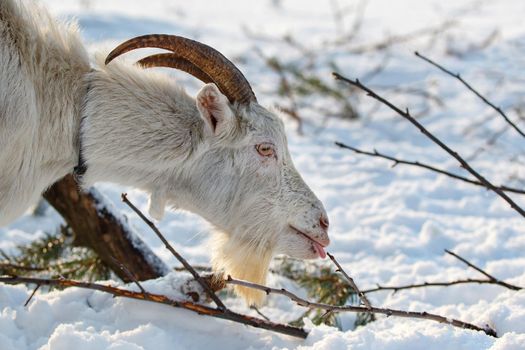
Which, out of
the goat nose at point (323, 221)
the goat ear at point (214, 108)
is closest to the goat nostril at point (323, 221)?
the goat nose at point (323, 221)

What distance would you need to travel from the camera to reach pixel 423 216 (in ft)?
20.4

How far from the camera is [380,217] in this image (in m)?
6.22

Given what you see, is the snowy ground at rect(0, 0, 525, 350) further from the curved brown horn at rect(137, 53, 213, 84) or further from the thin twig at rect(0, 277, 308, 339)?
the curved brown horn at rect(137, 53, 213, 84)

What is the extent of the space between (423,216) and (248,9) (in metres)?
10.1

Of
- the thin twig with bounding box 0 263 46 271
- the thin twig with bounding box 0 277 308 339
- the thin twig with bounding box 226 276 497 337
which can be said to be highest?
the thin twig with bounding box 0 263 46 271

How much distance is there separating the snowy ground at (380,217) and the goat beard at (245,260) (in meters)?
0.20

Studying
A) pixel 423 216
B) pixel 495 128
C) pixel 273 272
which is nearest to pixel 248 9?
pixel 495 128

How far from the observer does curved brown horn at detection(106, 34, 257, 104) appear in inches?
146

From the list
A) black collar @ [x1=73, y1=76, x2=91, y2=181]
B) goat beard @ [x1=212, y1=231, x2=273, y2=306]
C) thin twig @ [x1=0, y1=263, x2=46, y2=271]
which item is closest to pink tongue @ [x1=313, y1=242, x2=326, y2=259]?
goat beard @ [x1=212, y1=231, x2=273, y2=306]

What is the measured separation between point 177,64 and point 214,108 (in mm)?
440

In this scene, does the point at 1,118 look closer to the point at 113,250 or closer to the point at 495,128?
the point at 113,250

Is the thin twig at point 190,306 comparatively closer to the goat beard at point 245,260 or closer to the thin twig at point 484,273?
the goat beard at point 245,260

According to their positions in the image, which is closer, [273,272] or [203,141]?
[203,141]

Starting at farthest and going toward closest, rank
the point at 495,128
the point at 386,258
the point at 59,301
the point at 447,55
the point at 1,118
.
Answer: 1. the point at 447,55
2. the point at 495,128
3. the point at 386,258
4. the point at 59,301
5. the point at 1,118
